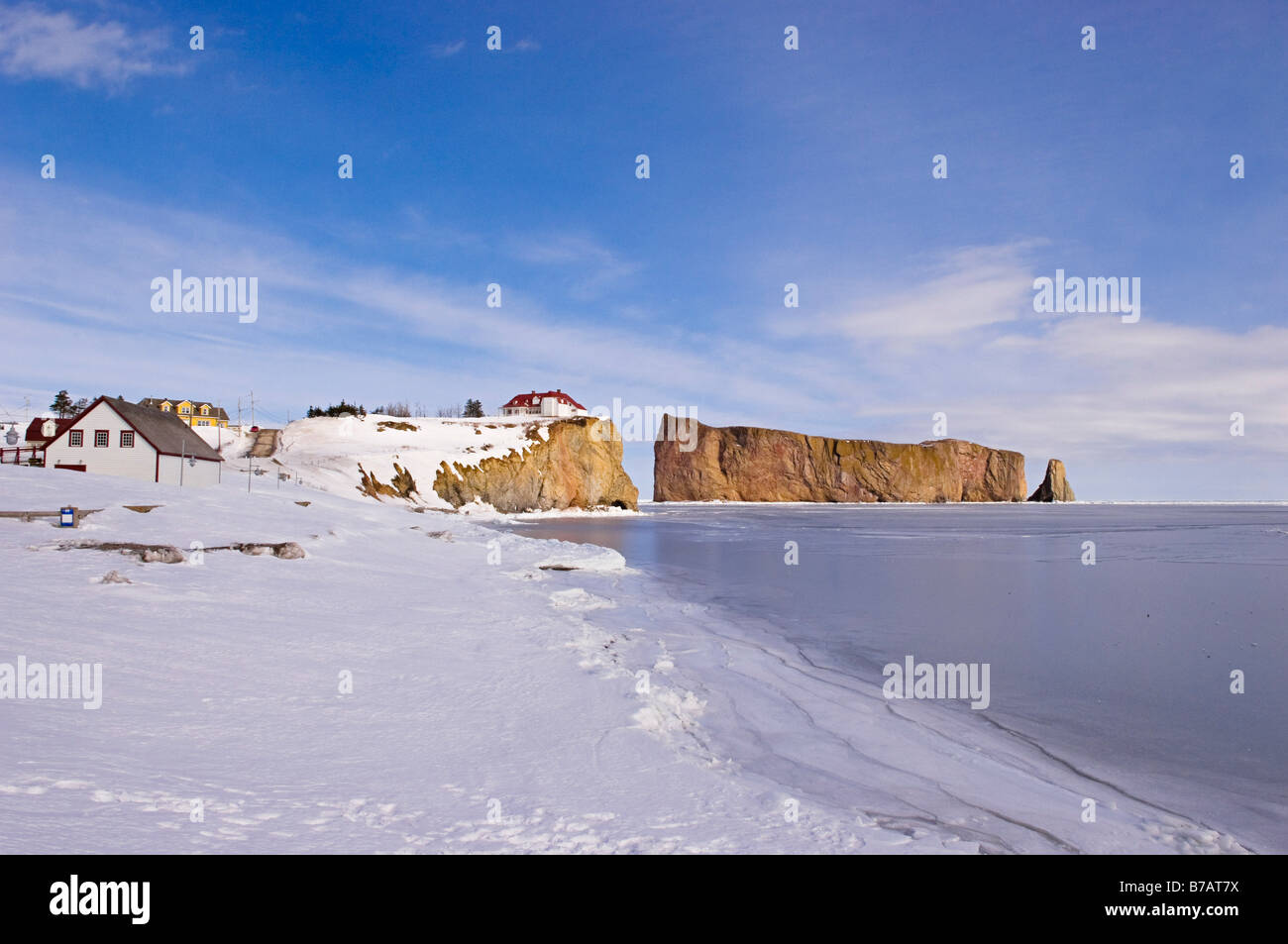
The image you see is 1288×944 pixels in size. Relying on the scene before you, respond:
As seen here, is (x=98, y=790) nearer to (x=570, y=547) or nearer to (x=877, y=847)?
(x=877, y=847)

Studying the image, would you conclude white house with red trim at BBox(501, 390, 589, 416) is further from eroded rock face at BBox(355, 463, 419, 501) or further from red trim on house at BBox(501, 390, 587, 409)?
eroded rock face at BBox(355, 463, 419, 501)

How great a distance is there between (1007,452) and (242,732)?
21680cm

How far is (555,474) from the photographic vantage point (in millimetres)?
74312

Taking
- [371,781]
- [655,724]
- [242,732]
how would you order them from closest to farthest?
[371,781] → [242,732] → [655,724]

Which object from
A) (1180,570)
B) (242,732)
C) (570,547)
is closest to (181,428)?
(570,547)

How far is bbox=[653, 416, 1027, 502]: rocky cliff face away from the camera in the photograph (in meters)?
175

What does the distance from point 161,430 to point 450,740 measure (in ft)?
108

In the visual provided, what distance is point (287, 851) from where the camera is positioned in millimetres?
3664

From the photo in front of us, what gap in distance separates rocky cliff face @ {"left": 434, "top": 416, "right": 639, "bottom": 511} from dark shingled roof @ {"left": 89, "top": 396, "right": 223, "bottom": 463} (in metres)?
27.4

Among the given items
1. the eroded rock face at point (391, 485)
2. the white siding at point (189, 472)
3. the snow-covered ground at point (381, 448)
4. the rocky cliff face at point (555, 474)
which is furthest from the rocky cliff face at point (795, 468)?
the white siding at point (189, 472)

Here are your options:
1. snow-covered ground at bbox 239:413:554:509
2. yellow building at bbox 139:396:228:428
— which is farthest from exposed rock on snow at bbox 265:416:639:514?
yellow building at bbox 139:396:228:428

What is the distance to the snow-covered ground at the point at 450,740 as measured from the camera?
4.13 metres

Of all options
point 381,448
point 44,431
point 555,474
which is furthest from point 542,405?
point 44,431

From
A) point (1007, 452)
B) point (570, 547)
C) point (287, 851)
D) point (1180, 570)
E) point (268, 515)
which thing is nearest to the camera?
point (287, 851)
